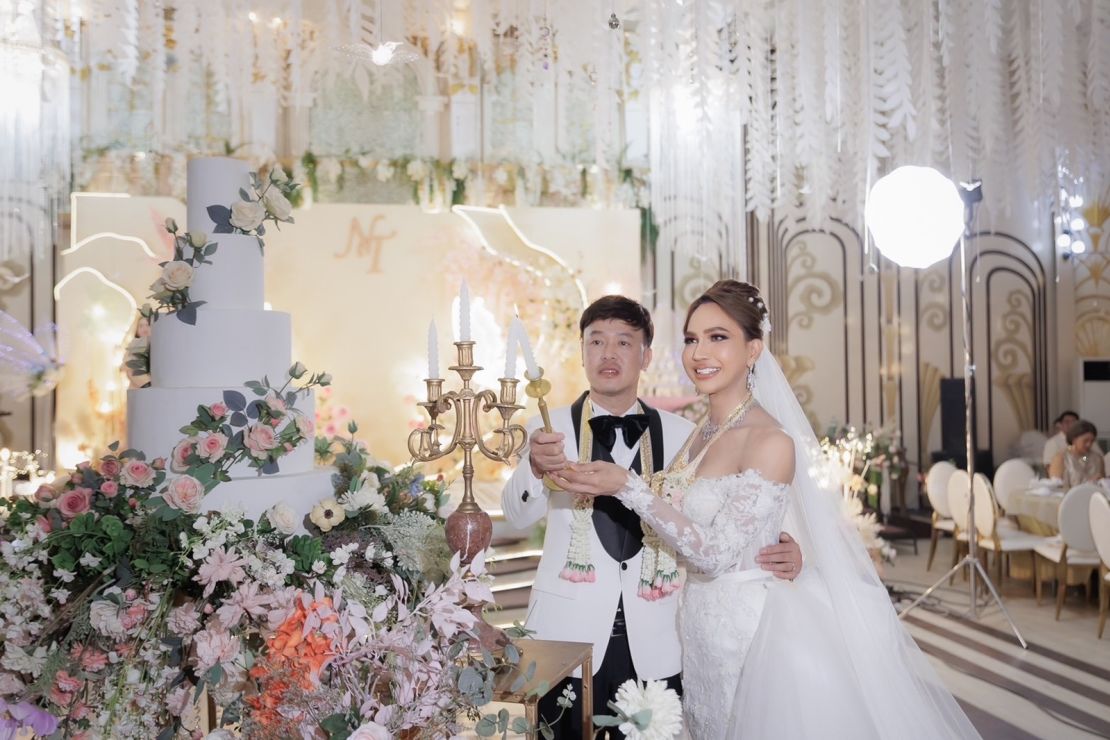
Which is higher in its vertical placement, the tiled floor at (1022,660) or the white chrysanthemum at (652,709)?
the white chrysanthemum at (652,709)

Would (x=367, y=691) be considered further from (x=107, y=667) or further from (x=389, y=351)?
(x=389, y=351)

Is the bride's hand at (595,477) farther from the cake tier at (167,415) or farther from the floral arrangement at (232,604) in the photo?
the cake tier at (167,415)

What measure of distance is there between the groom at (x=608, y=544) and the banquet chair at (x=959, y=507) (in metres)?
5.22

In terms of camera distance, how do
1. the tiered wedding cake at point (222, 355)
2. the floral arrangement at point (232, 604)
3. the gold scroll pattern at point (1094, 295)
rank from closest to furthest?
1. the floral arrangement at point (232, 604)
2. the tiered wedding cake at point (222, 355)
3. the gold scroll pattern at point (1094, 295)

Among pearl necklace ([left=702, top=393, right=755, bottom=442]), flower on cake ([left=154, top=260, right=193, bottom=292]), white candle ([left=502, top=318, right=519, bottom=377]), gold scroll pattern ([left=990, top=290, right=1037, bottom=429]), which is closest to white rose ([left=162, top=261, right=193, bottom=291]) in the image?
flower on cake ([left=154, top=260, right=193, bottom=292])

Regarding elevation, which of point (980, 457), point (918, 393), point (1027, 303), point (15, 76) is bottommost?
point (980, 457)

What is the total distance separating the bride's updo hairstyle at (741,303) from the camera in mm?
2561

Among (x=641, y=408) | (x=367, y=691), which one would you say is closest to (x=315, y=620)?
(x=367, y=691)

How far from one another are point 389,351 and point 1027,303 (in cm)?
681

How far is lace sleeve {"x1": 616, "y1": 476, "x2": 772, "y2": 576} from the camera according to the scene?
233 centimetres

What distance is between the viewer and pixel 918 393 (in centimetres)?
Answer: 998

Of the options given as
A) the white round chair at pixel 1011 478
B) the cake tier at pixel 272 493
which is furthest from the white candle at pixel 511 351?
the white round chair at pixel 1011 478

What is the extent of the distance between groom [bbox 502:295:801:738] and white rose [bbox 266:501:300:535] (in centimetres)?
61

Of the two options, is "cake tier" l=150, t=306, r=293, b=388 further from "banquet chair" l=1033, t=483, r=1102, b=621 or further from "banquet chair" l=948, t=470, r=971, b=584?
"banquet chair" l=948, t=470, r=971, b=584
